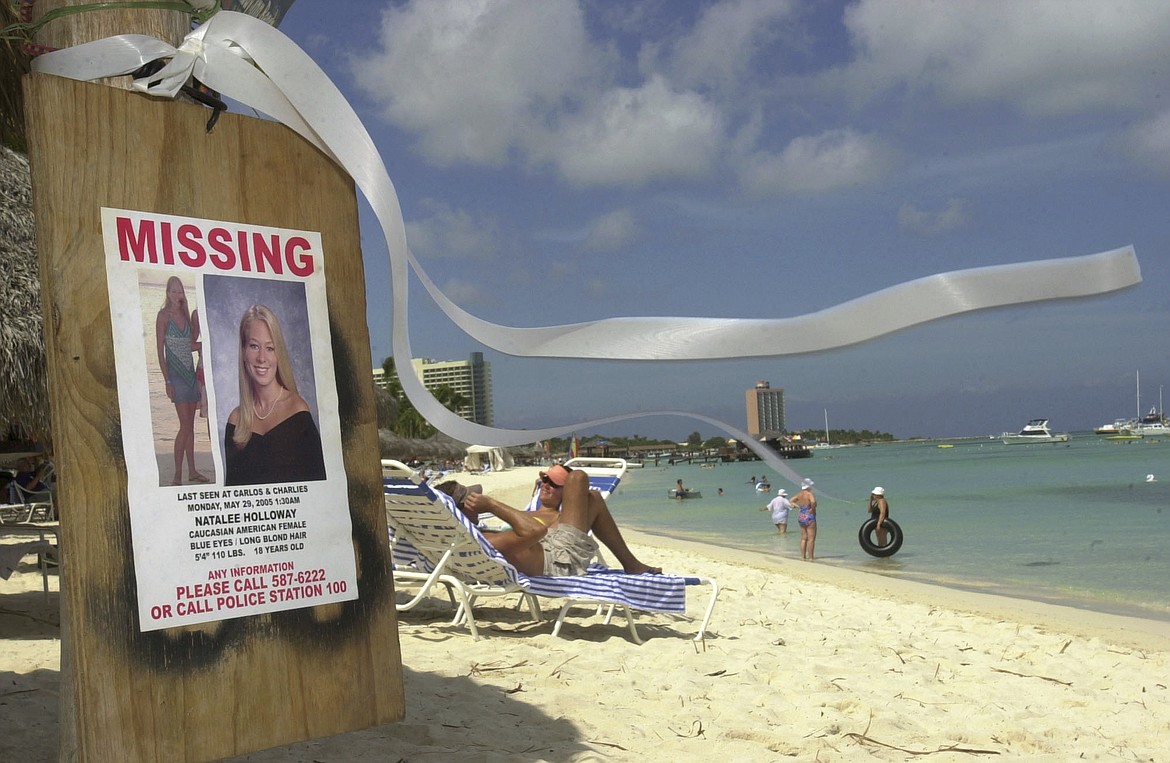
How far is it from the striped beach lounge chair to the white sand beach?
185mm

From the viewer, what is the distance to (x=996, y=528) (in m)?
19.3

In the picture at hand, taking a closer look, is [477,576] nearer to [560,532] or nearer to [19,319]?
[560,532]

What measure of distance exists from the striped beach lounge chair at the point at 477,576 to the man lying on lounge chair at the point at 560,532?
199 mm

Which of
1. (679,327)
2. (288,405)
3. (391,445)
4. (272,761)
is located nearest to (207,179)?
(288,405)

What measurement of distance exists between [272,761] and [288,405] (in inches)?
59.7

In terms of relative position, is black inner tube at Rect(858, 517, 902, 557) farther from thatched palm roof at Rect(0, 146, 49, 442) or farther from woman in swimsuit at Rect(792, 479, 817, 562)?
thatched palm roof at Rect(0, 146, 49, 442)

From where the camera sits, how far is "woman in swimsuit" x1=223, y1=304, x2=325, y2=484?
1.43 m

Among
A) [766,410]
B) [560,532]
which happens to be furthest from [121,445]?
[560,532]

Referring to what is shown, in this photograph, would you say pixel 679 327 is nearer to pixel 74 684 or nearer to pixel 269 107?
pixel 269 107

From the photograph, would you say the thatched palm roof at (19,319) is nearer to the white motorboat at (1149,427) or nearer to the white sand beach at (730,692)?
the white sand beach at (730,692)

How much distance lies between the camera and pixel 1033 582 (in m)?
11.3

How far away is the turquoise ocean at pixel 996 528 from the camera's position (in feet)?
35.4

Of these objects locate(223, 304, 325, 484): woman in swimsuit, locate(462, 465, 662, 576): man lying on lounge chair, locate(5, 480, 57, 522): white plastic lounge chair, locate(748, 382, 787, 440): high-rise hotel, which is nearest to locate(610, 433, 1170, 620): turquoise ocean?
locate(748, 382, 787, 440): high-rise hotel

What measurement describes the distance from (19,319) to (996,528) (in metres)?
18.8
